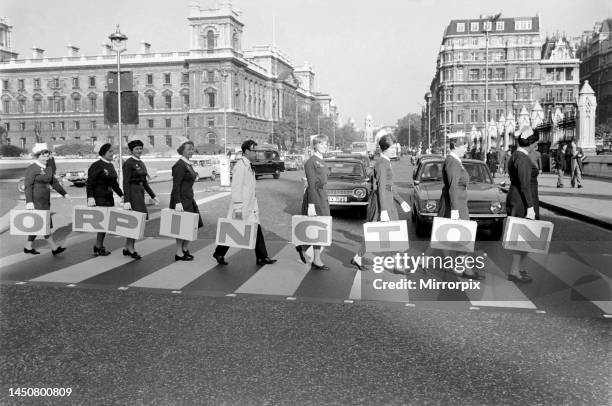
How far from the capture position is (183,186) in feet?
28.7

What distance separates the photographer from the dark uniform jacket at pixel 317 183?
806 centimetres

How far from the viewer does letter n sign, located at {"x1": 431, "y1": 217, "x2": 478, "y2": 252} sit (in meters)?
6.89

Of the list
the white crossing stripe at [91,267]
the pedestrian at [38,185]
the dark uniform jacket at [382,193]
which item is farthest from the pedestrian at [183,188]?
the dark uniform jacket at [382,193]

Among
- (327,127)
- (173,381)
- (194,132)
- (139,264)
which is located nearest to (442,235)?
(173,381)

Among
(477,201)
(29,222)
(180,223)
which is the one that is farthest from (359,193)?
(29,222)

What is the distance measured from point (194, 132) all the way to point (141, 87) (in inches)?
581

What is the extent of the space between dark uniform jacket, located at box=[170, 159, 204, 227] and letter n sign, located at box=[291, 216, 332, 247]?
70.6 inches

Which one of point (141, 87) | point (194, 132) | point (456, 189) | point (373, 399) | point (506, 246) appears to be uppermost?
point (141, 87)

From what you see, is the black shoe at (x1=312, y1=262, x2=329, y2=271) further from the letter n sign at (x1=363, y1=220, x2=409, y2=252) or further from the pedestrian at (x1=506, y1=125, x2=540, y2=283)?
the pedestrian at (x1=506, y1=125, x2=540, y2=283)

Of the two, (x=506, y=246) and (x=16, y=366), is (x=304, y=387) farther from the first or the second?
(x=506, y=246)

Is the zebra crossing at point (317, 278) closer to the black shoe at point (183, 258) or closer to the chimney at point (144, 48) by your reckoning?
the black shoe at point (183, 258)

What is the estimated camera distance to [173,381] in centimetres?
414

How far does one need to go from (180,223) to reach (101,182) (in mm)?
1680

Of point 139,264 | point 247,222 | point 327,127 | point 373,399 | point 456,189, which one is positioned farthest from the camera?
point 327,127
